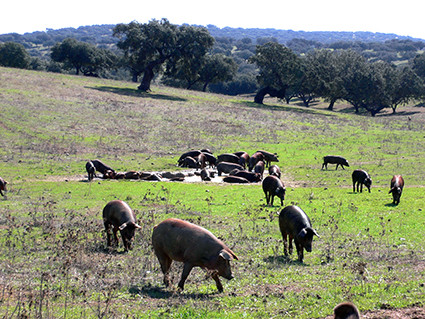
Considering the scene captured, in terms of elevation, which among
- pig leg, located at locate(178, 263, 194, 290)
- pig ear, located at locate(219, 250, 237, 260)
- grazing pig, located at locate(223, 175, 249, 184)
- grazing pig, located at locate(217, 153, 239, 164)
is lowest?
grazing pig, located at locate(223, 175, 249, 184)

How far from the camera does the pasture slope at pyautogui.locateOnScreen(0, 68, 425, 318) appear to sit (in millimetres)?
10961

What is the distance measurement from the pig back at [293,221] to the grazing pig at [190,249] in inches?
144

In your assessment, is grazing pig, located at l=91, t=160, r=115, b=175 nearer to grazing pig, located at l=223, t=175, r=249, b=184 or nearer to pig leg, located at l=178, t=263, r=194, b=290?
grazing pig, located at l=223, t=175, r=249, b=184

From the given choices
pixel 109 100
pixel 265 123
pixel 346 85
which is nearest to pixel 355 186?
pixel 265 123

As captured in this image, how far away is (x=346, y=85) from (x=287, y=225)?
277 ft

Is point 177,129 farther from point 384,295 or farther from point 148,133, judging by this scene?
point 384,295

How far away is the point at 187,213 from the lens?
2164 cm

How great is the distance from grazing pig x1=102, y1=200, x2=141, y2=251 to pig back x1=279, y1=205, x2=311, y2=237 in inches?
177

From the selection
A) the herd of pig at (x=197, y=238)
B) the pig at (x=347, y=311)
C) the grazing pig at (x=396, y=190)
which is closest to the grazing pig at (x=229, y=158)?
the herd of pig at (x=197, y=238)

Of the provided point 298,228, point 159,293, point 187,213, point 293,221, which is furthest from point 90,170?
point 159,293

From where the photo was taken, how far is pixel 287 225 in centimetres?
1534

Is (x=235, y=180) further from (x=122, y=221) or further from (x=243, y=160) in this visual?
(x=122, y=221)

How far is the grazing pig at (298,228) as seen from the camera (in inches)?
563

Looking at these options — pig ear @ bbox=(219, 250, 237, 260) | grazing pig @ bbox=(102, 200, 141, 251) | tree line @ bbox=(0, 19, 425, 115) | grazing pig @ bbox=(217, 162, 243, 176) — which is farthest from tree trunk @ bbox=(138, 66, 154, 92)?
pig ear @ bbox=(219, 250, 237, 260)
